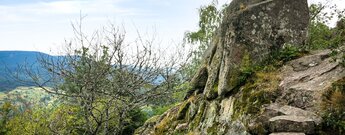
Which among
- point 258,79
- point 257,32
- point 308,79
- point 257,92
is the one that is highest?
point 257,32

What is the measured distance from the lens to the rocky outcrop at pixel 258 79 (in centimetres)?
821

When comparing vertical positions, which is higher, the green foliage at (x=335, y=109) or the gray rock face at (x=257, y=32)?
the gray rock face at (x=257, y=32)

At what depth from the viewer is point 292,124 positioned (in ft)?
23.5

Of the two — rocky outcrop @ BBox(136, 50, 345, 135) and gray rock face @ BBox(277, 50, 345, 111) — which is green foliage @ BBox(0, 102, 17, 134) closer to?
rocky outcrop @ BBox(136, 50, 345, 135)

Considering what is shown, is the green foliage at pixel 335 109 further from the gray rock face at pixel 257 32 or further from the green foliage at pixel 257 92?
the gray rock face at pixel 257 32

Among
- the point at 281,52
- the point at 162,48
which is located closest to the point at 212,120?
the point at 281,52

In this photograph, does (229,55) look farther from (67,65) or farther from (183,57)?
(67,65)

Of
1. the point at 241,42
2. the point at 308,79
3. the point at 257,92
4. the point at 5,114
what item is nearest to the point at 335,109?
the point at 308,79

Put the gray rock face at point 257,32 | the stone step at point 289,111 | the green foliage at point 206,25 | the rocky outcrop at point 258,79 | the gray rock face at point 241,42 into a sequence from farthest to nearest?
the green foliage at point 206,25 → the gray rock face at point 257,32 → the gray rock face at point 241,42 → the rocky outcrop at point 258,79 → the stone step at point 289,111

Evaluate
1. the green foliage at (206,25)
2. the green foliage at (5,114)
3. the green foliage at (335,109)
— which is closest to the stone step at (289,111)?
the green foliage at (335,109)

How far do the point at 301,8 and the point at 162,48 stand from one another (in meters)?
7.43

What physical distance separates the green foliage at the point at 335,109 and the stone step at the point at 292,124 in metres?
0.33

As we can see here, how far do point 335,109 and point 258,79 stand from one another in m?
3.13

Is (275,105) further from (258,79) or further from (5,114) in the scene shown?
(5,114)
